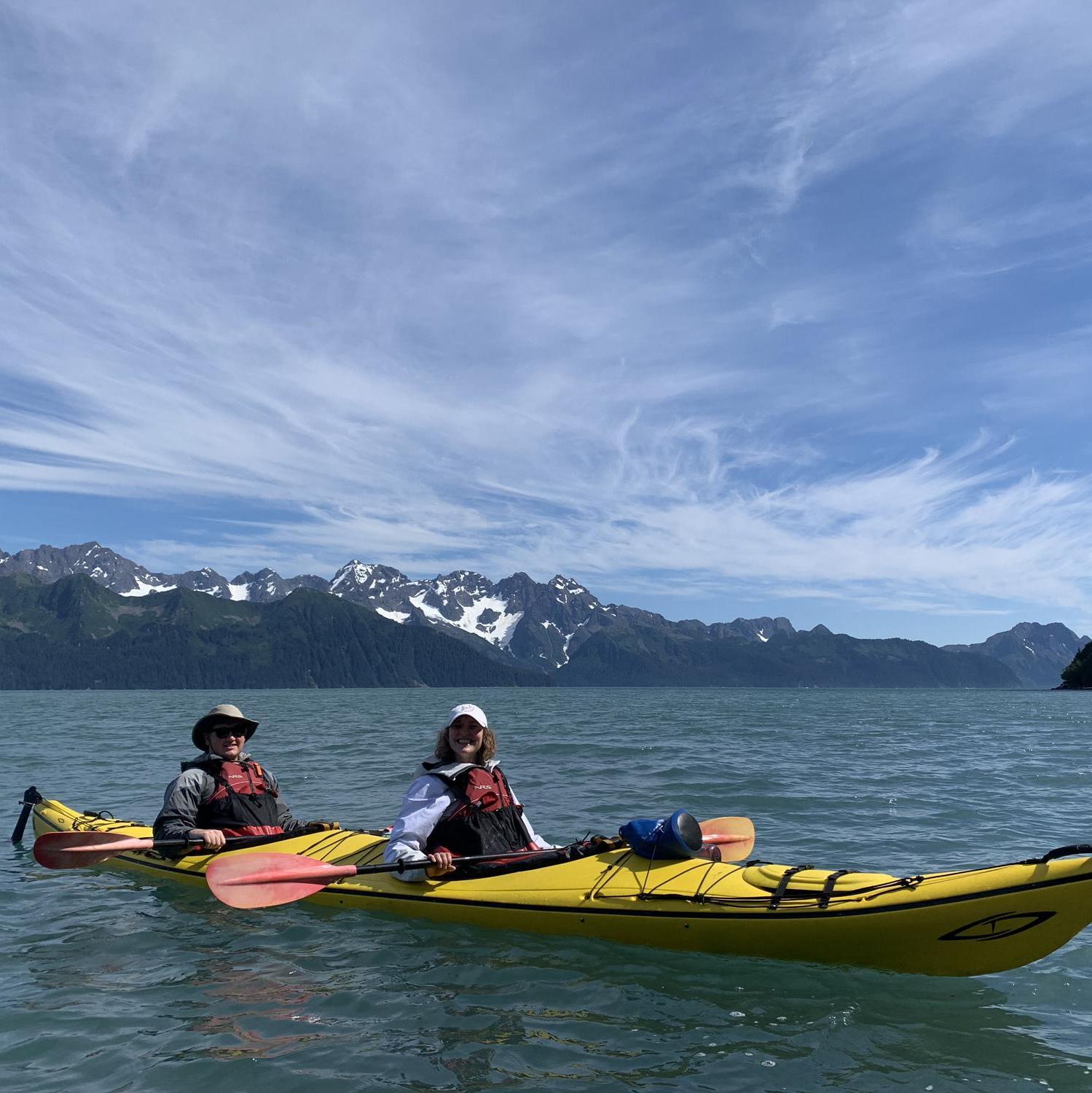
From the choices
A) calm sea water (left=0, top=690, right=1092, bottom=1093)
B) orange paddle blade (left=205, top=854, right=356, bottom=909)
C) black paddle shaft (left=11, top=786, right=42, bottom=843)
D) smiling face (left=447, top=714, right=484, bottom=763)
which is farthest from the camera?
black paddle shaft (left=11, top=786, right=42, bottom=843)

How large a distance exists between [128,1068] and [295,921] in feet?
11.9

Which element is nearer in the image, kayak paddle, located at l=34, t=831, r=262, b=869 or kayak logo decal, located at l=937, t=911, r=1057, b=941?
kayak logo decal, located at l=937, t=911, r=1057, b=941

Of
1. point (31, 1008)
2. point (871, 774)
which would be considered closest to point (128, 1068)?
point (31, 1008)

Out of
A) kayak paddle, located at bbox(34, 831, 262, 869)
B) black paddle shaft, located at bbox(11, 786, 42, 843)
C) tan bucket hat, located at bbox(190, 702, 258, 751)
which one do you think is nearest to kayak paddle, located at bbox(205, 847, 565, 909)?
kayak paddle, located at bbox(34, 831, 262, 869)

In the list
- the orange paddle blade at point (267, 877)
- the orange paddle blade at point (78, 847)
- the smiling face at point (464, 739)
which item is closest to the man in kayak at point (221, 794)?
the orange paddle blade at point (78, 847)

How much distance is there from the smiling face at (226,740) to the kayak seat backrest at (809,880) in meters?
6.09

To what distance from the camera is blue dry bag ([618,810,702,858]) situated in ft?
25.7

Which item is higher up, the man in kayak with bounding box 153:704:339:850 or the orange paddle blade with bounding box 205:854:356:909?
→ the man in kayak with bounding box 153:704:339:850

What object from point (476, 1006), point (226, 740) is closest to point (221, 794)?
point (226, 740)

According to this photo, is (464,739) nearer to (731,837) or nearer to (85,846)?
(731,837)

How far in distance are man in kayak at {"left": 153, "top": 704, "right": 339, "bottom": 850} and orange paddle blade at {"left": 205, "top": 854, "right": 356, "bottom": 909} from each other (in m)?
1.80

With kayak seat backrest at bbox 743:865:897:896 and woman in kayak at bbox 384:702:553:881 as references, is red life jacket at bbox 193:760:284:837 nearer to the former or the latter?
woman in kayak at bbox 384:702:553:881

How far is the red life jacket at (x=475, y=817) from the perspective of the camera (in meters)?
8.35

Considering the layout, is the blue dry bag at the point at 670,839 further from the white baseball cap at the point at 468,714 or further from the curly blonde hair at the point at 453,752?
the white baseball cap at the point at 468,714
